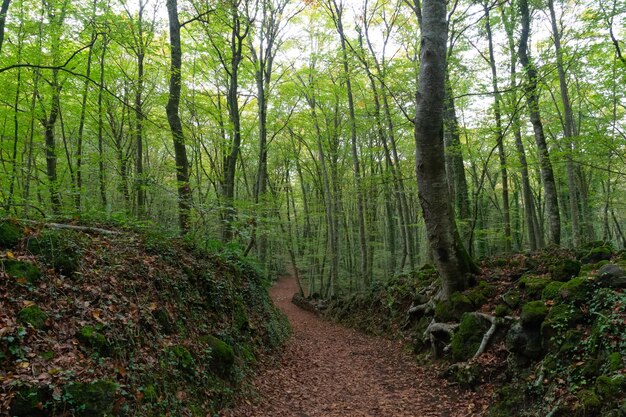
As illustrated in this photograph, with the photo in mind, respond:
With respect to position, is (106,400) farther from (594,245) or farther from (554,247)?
(554,247)

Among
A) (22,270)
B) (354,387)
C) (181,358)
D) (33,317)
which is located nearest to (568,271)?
(354,387)

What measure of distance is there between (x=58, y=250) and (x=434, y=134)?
655 centimetres

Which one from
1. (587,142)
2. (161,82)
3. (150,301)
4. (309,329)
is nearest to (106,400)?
(150,301)

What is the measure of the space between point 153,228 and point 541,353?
7651mm

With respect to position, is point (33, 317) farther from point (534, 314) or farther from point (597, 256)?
point (597, 256)

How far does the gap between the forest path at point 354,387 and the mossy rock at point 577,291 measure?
6.23 feet

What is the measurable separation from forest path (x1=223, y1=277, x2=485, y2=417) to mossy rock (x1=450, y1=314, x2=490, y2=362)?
0.60 meters

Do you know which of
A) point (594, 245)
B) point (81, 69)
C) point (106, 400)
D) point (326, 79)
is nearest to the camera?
point (106, 400)

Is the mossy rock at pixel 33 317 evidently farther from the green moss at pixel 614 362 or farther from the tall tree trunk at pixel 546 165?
the tall tree trunk at pixel 546 165

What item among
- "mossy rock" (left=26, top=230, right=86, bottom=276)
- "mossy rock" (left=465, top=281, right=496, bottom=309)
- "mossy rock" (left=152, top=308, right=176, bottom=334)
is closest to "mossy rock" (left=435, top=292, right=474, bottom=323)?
"mossy rock" (left=465, top=281, right=496, bottom=309)

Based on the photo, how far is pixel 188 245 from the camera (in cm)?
775

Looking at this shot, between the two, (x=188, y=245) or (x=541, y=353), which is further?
(x=188, y=245)

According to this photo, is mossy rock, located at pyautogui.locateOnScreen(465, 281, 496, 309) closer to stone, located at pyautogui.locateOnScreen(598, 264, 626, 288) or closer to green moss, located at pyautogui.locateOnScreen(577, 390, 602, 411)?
stone, located at pyautogui.locateOnScreen(598, 264, 626, 288)

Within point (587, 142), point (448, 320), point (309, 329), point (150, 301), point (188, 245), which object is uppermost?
point (587, 142)
